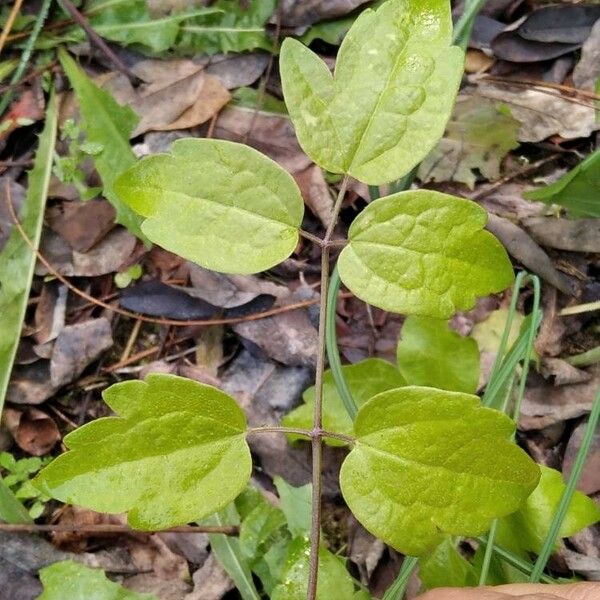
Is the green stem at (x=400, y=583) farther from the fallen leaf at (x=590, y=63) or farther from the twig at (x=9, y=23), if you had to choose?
the twig at (x=9, y=23)

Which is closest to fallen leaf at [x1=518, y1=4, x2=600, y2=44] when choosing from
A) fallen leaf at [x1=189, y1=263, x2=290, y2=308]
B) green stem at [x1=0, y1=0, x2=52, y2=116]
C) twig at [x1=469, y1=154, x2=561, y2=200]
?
twig at [x1=469, y1=154, x2=561, y2=200]

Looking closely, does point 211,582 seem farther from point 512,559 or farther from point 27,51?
point 27,51

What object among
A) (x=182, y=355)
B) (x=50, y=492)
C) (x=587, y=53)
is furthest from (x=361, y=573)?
(x=587, y=53)

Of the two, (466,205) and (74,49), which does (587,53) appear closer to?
(466,205)

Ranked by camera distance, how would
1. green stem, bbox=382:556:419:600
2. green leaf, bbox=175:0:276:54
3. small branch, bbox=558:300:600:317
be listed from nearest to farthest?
green stem, bbox=382:556:419:600 → small branch, bbox=558:300:600:317 → green leaf, bbox=175:0:276:54

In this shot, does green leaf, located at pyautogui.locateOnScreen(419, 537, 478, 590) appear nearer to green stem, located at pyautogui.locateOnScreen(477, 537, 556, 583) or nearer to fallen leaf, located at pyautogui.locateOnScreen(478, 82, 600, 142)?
green stem, located at pyautogui.locateOnScreen(477, 537, 556, 583)

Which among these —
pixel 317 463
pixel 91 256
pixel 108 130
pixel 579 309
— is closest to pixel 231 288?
pixel 91 256
